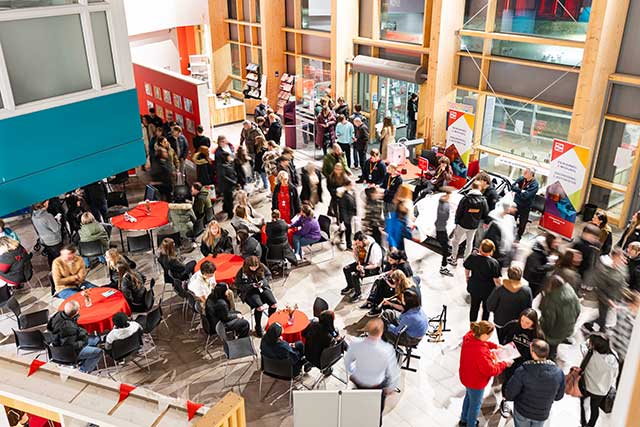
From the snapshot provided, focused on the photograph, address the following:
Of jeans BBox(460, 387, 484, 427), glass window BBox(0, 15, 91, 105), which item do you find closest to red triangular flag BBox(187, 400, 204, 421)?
jeans BBox(460, 387, 484, 427)

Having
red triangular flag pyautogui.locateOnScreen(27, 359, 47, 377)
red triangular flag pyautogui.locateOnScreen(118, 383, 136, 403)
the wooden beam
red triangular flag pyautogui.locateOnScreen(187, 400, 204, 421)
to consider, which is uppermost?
the wooden beam

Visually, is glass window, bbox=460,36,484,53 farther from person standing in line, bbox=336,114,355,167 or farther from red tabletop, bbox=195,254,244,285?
red tabletop, bbox=195,254,244,285

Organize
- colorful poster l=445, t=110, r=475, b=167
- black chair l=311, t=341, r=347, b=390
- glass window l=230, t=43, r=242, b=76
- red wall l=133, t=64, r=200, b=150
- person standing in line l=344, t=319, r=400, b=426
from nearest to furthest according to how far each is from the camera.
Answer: person standing in line l=344, t=319, r=400, b=426, black chair l=311, t=341, r=347, b=390, colorful poster l=445, t=110, r=475, b=167, red wall l=133, t=64, r=200, b=150, glass window l=230, t=43, r=242, b=76

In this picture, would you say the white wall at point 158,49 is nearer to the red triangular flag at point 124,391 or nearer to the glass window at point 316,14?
the glass window at point 316,14

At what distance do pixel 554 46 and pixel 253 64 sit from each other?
1097 centimetres

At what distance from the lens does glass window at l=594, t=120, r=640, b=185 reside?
949 cm

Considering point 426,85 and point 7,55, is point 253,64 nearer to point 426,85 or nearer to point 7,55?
point 426,85

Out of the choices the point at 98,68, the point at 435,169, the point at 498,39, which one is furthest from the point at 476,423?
the point at 498,39

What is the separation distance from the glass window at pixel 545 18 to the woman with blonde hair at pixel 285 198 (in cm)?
568

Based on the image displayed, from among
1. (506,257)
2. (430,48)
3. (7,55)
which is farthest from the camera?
(430,48)

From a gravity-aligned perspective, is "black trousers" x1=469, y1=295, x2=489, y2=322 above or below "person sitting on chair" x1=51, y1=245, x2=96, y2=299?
below

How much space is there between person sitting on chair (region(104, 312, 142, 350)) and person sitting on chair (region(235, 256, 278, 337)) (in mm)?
1396

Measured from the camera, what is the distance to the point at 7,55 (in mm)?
5109

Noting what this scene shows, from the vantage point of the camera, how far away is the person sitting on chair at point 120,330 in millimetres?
6023
